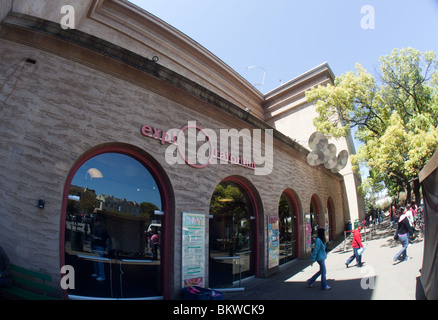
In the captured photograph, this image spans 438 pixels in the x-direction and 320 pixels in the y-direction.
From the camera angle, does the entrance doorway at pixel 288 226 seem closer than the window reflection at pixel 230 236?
No

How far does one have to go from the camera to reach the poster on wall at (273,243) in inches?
377

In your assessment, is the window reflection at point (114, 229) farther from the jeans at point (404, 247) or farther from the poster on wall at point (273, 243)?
the jeans at point (404, 247)

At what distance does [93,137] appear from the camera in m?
5.34

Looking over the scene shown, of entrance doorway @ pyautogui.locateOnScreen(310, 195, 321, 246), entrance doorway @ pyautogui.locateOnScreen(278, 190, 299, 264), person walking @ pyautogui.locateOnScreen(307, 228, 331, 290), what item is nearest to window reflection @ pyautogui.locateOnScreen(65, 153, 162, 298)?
person walking @ pyautogui.locateOnScreen(307, 228, 331, 290)

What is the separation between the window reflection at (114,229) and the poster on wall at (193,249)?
2.01 ft

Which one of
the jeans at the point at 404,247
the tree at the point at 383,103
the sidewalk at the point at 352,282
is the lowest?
the sidewalk at the point at 352,282

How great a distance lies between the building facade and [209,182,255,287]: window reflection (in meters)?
0.04

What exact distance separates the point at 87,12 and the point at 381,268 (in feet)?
45.4

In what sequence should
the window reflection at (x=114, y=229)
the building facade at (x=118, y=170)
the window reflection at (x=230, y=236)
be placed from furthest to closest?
the window reflection at (x=230, y=236), the window reflection at (x=114, y=229), the building facade at (x=118, y=170)

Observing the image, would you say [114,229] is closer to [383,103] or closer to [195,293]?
[195,293]

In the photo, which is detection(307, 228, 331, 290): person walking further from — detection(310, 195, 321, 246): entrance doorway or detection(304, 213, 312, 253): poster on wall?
detection(310, 195, 321, 246): entrance doorway

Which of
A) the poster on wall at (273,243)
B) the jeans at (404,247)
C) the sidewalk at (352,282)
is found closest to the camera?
the sidewalk at (352,282)

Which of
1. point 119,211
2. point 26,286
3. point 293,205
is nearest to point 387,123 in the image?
point 293,205

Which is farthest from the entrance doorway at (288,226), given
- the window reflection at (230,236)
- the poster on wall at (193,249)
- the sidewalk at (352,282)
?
the poster on wall at (193,249)
